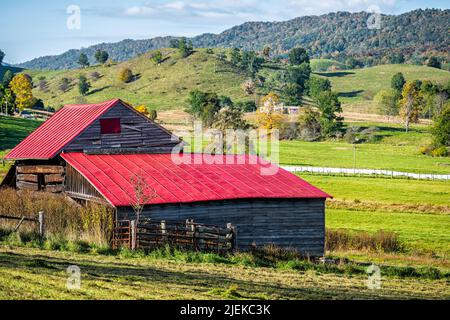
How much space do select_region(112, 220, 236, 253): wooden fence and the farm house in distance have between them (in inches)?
66.3

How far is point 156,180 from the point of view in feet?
120

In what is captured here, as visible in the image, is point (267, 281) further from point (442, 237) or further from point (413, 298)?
point (442, 237)

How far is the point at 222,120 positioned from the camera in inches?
3757

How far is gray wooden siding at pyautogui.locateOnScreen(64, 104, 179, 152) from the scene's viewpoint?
1560 inches

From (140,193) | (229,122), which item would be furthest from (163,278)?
(229,122)

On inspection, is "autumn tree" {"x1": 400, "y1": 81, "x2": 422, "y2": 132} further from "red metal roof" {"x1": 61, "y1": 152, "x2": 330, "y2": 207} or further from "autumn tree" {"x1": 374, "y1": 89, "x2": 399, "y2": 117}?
"red metal roof" {"x1": 61, "y1": 152, "x2": 330, "y2": 207}

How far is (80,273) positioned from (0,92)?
419ft

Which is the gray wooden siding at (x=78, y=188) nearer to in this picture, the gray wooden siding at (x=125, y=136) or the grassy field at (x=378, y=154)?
the gray wooden siding at (x=125, y=136)

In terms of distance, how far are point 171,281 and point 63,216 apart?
515 inches

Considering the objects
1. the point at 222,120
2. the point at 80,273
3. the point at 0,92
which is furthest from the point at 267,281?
the point at 0,92

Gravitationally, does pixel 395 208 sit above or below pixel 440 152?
below

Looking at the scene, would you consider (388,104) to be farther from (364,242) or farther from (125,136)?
(125,136)

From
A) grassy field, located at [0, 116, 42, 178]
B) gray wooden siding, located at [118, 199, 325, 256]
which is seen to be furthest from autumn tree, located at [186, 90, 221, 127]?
gray wooden siding, located at [118, 199, 325, 256]

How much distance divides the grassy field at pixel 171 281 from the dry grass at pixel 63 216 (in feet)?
14.6
